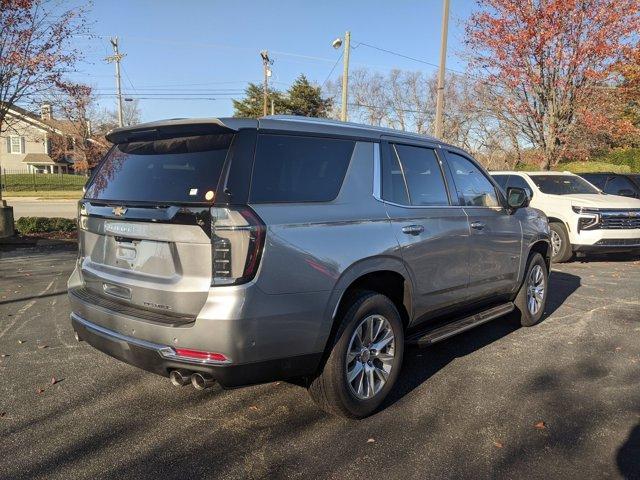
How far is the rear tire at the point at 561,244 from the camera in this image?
10.2 meters

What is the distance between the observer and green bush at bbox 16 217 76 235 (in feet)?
40.2

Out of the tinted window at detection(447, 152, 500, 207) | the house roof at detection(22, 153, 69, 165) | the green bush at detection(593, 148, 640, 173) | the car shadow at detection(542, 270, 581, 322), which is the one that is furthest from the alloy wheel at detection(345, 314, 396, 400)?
the house roof at detection(22, 153, 69, 165)

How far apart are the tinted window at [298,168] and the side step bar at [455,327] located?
137 cm

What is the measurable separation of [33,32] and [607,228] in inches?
446

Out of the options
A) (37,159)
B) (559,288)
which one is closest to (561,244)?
(559,288)

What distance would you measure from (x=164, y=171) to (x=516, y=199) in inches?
142

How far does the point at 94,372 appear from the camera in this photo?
14.2 ft

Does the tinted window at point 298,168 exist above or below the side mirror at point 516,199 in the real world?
above

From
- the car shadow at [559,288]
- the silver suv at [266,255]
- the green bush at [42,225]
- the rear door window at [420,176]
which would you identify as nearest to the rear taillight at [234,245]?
the silver suv at [266,255]

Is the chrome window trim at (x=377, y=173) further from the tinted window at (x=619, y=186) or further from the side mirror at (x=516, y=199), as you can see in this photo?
the tinted window at (x=619, y=186)

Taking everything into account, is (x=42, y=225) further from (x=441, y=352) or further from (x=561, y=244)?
(x=561, y=244)

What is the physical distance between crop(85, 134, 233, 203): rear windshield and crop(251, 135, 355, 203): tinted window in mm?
231

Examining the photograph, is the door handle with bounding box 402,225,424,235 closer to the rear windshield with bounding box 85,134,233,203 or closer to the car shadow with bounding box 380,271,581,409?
the car shadow with bounding box 380,271,581,409

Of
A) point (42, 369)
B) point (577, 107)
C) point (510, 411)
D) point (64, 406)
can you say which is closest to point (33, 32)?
point (42, 369)
